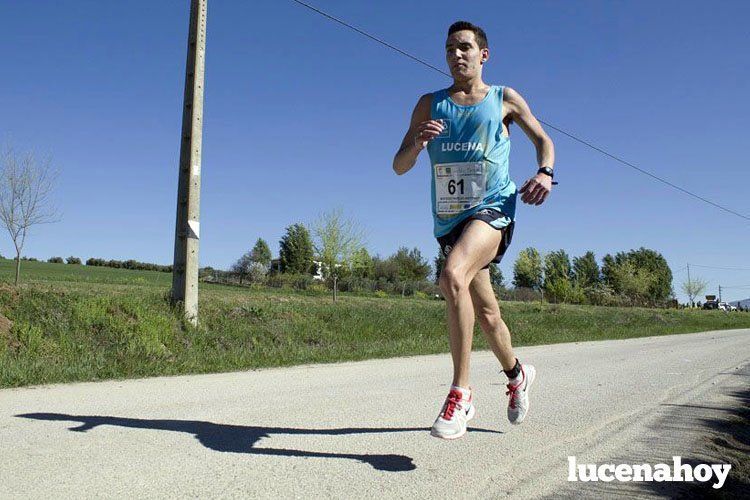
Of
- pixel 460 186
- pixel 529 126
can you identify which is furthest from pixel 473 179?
pixel 529 126

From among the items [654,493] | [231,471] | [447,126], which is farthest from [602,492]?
[447,126]

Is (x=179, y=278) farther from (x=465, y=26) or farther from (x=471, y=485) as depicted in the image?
(x=471, y=485)

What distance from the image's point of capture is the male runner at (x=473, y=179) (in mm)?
3619

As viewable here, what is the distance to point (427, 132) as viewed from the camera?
3.66m

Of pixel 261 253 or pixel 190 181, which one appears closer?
pixel 190 181

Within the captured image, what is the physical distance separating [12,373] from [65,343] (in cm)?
254

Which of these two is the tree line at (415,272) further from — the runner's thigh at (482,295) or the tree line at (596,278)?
the runner's thigh at (482,295)

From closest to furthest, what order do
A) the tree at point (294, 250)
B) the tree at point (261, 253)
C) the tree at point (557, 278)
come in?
the tree at point (557, 278), the tree at point (294, 250), the tree at point (261, 253)

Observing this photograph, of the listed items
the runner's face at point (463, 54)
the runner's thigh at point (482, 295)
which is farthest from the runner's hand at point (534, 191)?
the runner's face at point (463, 54)

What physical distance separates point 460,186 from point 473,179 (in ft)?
0.28

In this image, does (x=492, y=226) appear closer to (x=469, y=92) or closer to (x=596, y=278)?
(x=469, y=92)

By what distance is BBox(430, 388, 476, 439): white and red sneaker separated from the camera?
3363 millimetres

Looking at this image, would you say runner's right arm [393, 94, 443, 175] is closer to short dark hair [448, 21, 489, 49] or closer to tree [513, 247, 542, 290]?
short dark hair [448, 21, 489, 49]

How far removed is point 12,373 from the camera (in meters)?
5.73
